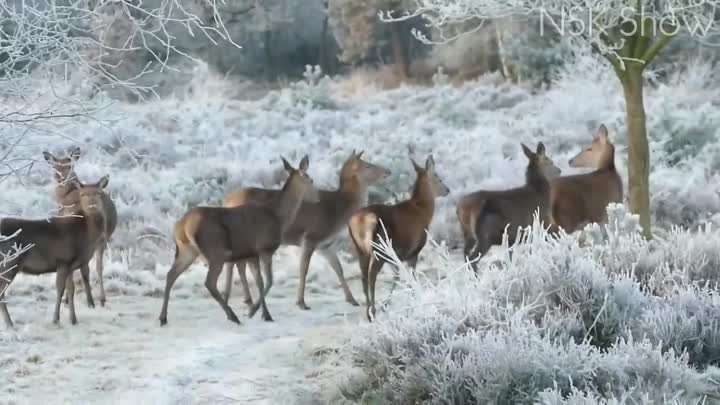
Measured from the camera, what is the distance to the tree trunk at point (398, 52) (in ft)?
113

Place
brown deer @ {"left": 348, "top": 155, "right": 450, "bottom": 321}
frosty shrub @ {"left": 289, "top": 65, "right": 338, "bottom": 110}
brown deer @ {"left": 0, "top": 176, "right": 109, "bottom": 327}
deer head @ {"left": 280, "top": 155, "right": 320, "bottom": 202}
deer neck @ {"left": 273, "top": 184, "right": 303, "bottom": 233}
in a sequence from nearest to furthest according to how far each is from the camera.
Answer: brown deer @ {"left": 0, "top": 176, "right": 109, "bottom": 327}
brown deer @ {"left": 348, "top": 155, "right": 450, "bottom": 321}
deer neck @ {"left": 273, "top": 184, "right": 303, "bottom": 233}
deer head @ {"left": 280, "top": 155, "right": 320, "bottom": 202}
frosty shrub @ {"left": 289, "top": 65, "right": 338, "bottom": 110}

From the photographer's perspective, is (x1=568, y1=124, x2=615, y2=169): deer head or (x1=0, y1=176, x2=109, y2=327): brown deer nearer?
(x1=0, y1=176, x2=109, y2=327): brown deer

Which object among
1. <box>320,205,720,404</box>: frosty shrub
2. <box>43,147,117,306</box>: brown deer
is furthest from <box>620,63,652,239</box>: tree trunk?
<box>43,147,117,306</box>: brown deer

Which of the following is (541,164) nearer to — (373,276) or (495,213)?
(495,213)

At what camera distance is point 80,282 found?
11.7 meters

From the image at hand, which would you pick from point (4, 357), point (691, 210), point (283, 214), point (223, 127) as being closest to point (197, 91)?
point (223, 127)

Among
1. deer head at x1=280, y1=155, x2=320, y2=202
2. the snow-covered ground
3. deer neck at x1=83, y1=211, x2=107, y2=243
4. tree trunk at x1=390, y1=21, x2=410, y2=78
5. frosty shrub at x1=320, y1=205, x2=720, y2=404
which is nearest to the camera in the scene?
frosty shrub at x1=320, y1=205, x2=720, y2=404

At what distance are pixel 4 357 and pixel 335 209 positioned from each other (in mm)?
4027

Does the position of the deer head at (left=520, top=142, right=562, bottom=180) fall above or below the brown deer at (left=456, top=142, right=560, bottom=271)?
above

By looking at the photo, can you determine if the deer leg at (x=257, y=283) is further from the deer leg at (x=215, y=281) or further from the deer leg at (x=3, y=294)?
the deer leg at (x=3, y=294)

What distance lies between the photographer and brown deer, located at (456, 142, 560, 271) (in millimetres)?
10211

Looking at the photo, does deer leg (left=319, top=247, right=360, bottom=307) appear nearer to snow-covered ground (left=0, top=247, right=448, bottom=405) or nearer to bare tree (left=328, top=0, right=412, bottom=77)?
snow-covered ground (left=0, top=247, right=448, bottom=405)

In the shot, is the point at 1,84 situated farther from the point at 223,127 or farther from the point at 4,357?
the point at 223,127

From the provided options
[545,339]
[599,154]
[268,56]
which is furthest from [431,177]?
[268,56]
